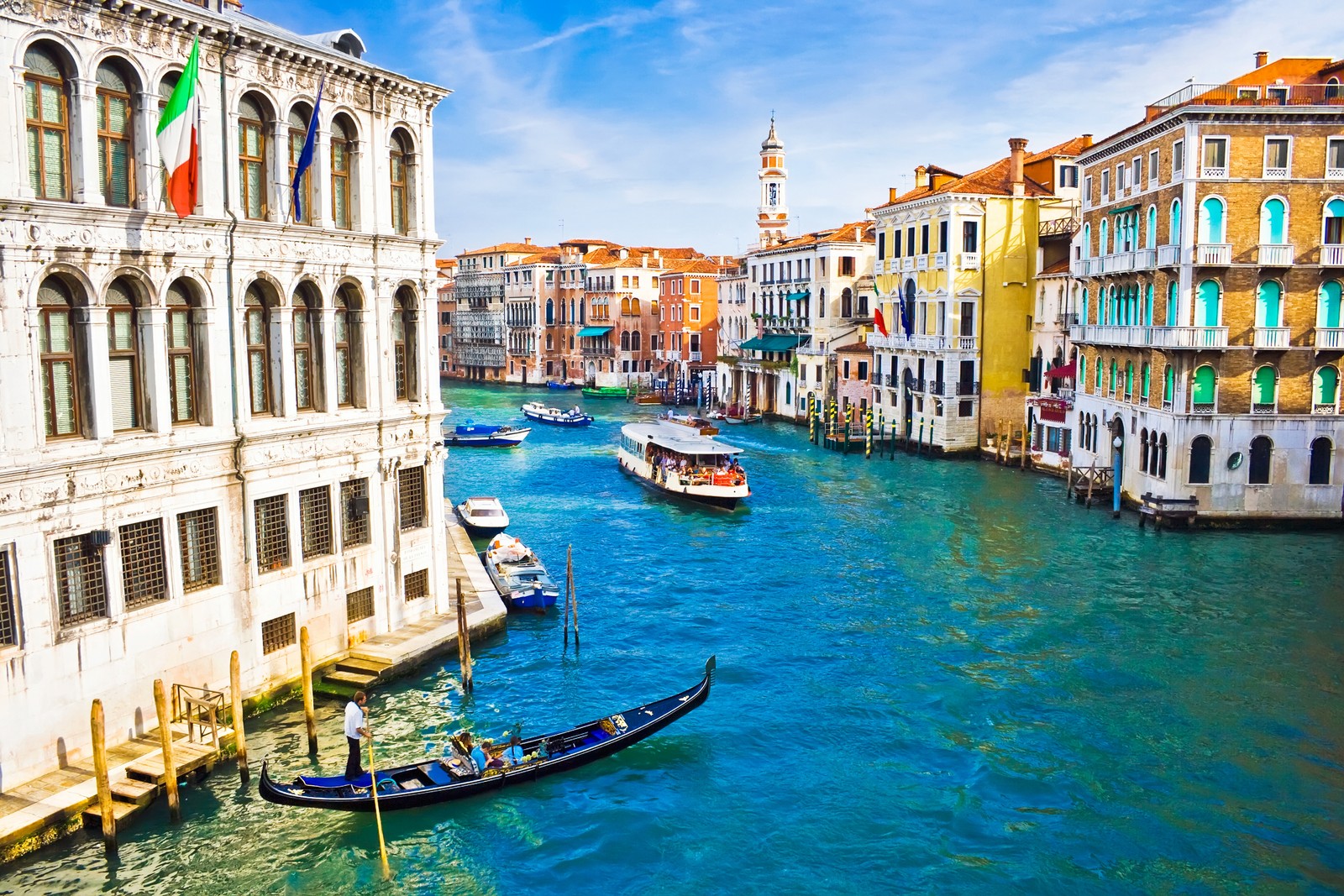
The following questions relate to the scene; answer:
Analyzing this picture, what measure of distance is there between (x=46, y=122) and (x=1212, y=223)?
1032 inches

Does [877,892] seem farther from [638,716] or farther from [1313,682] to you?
[1313,682]

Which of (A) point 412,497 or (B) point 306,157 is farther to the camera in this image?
(A) point 412,497

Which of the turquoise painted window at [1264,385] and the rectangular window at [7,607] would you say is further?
the turquoise painted window at [1264,385]

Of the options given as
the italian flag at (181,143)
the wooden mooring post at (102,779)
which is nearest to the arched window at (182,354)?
the italian flag at (181,143)

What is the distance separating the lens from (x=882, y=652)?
19844 mm

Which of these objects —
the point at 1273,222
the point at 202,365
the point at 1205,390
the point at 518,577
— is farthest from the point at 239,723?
the point at 1273,222

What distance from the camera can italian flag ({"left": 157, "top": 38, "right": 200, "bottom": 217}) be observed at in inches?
526

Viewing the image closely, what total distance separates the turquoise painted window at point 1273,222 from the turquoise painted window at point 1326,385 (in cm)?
355

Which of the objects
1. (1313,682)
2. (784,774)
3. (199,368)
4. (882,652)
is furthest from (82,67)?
(1313,682)

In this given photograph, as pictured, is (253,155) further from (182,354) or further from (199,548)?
(199,548)

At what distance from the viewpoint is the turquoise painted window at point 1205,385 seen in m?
28.5

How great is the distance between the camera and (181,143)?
1362cm

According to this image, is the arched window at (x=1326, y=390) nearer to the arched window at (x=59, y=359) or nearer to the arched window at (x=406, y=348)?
the arched window at (x=406, y=348)

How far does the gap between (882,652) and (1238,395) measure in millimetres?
14666
